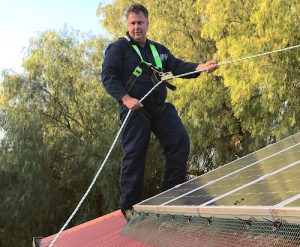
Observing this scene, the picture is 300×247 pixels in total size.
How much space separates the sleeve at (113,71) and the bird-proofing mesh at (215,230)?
0.93m

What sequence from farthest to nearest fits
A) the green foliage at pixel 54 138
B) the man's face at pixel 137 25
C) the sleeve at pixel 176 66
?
1. the green foliage at pixel 54 138
2. the sleeve at pixel 176 66
3. the man's face at pixel 137 25

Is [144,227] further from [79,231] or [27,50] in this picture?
[27,50]

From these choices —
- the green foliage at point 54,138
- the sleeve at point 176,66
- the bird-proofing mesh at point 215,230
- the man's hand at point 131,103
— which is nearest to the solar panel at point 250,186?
the bird-proofing mesh at point 215,230

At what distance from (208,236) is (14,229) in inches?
490

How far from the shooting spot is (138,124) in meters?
3.52

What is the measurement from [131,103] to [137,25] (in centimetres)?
68

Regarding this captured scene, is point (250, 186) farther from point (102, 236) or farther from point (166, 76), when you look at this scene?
point (102, 236)

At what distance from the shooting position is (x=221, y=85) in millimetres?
11094

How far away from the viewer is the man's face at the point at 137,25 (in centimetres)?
354

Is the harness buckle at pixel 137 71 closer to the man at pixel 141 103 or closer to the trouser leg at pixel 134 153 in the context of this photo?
the man at pixel 141 103

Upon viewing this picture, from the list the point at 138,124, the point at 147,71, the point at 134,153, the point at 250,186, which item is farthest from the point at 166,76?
the point at 250,186

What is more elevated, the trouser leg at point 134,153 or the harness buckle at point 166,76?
the harness buckle at point 166,76

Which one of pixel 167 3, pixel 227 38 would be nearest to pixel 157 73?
pixel 227 38

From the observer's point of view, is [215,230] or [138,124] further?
[138,124]
